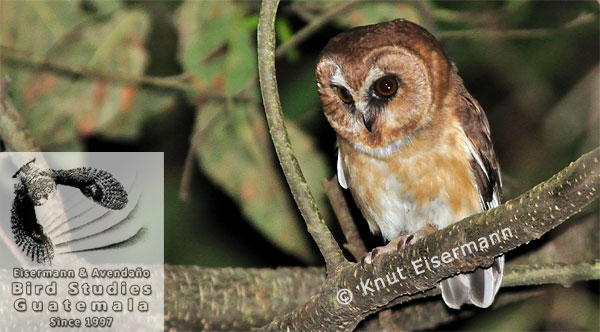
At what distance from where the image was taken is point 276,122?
10.1ft

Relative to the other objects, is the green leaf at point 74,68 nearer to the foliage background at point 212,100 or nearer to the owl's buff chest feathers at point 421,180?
the foliage background at point 212,100

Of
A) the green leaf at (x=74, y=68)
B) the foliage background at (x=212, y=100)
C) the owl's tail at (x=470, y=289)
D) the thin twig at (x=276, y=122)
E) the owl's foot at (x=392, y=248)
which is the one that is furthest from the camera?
the green leaf at (x=74, y=68)

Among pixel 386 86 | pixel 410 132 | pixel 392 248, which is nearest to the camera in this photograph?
pixel 392 248

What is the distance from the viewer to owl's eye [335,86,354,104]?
4.03 m

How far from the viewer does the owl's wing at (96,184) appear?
14.2ft

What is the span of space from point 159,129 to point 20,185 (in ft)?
7.03

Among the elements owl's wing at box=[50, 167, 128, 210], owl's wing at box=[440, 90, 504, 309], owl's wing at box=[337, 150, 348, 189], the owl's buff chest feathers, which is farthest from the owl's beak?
owl's wing at box=[50, 167, 128, 210]

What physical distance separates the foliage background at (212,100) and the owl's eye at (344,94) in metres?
0.74

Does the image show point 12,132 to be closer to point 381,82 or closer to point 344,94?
point 344,94

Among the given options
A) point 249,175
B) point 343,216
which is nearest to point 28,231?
point 249,175

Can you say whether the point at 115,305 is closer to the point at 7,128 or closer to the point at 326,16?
the point at 7,128

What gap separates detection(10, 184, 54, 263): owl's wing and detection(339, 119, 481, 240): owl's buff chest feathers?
1666mm

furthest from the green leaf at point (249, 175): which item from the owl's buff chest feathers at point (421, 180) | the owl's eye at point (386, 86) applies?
the owl's eye at point (386, 86)

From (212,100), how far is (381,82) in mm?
1459
